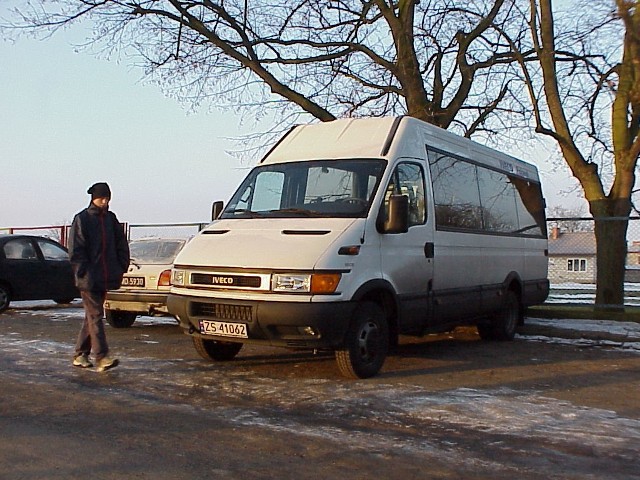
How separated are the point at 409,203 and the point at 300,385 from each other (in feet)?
7.76

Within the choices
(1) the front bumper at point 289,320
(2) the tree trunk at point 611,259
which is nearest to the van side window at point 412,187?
(1) the front bumper at point 289,320

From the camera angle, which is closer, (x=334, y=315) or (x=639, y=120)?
(x=334, y=315)

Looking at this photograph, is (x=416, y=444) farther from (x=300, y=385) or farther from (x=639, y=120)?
(x=639, y=120)

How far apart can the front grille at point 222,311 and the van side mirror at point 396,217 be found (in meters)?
1.58

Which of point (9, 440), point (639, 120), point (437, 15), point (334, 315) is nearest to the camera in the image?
point (9, 440)

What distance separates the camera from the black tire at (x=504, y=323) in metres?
10.6

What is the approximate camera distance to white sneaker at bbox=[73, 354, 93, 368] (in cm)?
780

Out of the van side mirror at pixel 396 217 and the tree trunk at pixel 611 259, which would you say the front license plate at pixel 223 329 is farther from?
the tree trunk at pixel 611 259

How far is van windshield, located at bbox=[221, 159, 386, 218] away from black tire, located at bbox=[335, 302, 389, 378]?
3.27ft

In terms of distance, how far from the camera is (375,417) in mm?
5914

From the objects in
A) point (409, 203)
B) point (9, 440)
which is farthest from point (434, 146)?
point (9, 440)

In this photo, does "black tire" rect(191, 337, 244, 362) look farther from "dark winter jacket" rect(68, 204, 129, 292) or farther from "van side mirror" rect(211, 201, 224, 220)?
"van side mirror" rect(211, 201, 224, 220)

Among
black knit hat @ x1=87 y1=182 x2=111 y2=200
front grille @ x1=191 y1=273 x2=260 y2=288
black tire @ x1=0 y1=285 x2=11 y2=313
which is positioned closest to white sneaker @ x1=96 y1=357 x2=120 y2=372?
front grille @ x1=191 y1=273 x2=260 y2=288

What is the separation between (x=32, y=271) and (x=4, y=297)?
78 centimetres
